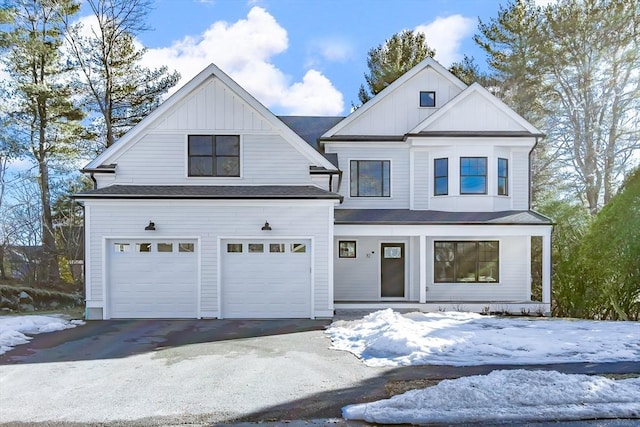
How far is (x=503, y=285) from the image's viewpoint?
14.3 metres

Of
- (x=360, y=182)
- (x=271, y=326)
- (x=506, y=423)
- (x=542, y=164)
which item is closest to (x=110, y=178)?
(x=271, y=326)

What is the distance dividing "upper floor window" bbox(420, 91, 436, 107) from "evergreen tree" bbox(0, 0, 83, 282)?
15438mm

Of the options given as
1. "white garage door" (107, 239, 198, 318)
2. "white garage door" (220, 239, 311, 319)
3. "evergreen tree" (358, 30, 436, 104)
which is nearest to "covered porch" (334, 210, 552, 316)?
"white garage door" (220, 239, 311, 319)

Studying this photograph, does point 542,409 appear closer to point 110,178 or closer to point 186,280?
point 186,280

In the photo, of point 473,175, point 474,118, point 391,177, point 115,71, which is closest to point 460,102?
point 474,118

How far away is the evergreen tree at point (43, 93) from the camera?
1862 cm

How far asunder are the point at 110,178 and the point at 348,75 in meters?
18.4

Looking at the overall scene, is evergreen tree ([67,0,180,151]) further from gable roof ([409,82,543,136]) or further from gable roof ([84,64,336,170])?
gable roof ([409,82,543,136])

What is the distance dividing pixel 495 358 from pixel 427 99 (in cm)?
1036

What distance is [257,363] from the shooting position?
7.25 metres

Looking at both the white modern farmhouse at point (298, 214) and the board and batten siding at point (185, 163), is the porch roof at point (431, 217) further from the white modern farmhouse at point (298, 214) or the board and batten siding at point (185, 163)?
the board and batten siding at point (185, 163)

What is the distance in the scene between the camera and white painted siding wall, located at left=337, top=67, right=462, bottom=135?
49.5 ft

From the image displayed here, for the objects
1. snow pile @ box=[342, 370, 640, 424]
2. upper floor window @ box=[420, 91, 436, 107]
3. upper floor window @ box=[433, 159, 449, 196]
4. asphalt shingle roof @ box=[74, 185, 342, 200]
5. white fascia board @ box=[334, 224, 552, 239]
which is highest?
upper floor window @ box=[420, 91, 436, 107]

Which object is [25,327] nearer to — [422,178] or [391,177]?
[391,177]
